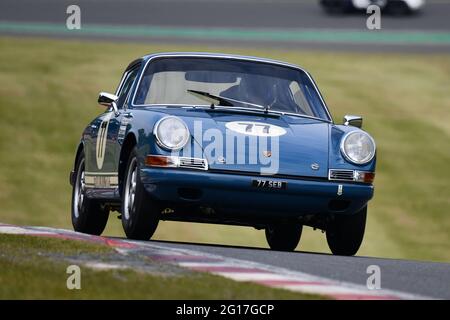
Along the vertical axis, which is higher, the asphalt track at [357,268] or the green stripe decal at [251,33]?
the green stripe decal at [251,33]

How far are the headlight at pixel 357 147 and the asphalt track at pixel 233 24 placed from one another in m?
24.1

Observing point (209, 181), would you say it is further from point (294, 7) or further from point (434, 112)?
point (294, 7)

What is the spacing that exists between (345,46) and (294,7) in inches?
178

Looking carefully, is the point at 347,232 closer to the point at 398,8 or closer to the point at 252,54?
the point at 252,54

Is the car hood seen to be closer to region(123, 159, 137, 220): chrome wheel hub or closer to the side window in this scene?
region(123, 159, 137, 220): chrome wheel hub

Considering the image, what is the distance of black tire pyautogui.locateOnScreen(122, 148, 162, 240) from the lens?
28.9ft

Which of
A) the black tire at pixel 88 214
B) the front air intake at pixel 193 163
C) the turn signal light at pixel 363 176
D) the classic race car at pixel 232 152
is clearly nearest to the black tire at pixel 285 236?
the classic race car at pixel 232 152

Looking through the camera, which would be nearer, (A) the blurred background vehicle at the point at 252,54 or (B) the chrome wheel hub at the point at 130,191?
(B) the chrome wheel hub at the point at 130,191

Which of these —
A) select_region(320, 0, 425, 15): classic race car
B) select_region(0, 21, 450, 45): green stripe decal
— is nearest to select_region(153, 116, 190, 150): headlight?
select_region(0, 21, 450, 45): green stripe decal

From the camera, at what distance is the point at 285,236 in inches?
444

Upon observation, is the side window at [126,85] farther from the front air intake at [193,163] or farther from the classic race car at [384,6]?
the classic race car at [384,6]

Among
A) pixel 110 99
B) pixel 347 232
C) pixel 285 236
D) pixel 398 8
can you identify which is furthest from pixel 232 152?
pixel 398 8

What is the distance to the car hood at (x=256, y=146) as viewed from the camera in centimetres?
870

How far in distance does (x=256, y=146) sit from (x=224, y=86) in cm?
108
